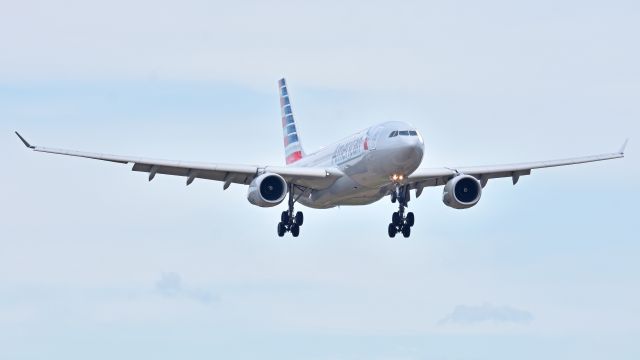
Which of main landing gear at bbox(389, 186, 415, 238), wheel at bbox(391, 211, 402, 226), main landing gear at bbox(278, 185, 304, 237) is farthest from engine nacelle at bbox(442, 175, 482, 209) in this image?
main landing gear at bbox(278, 185, 304, 237)

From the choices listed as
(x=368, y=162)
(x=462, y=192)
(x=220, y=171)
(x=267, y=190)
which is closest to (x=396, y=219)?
(x=462, y=192)

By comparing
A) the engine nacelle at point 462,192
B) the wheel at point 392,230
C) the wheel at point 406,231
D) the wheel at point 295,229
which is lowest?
the wheel at point 406,231

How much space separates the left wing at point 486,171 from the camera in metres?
76.8

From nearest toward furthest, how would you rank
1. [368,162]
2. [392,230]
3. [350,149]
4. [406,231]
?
[368,162]
[350,149]
[406,231]
[392,230]

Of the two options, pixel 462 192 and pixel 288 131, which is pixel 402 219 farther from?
pixel 288 131

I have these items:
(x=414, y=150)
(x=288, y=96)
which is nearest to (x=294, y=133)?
(x=288, y=96)

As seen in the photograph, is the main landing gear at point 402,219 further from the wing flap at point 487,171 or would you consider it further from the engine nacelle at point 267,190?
the engine nacelle at point 267,190

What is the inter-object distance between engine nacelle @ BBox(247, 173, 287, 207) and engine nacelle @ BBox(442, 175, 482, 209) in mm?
8289

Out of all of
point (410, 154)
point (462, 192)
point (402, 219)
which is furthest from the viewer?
point (462, 192)

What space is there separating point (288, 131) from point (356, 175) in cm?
2342

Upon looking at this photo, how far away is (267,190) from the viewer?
7500cm

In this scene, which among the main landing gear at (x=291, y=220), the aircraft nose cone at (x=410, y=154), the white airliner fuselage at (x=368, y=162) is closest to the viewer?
the aircraft nose cone at (x=410, y=154)

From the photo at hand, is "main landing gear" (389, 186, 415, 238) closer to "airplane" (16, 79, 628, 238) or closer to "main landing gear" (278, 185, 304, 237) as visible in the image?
"airplane" (16, 79, 628, 238)

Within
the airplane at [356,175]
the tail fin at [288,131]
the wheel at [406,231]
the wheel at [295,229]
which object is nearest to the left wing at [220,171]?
the airplane at [356,175]
